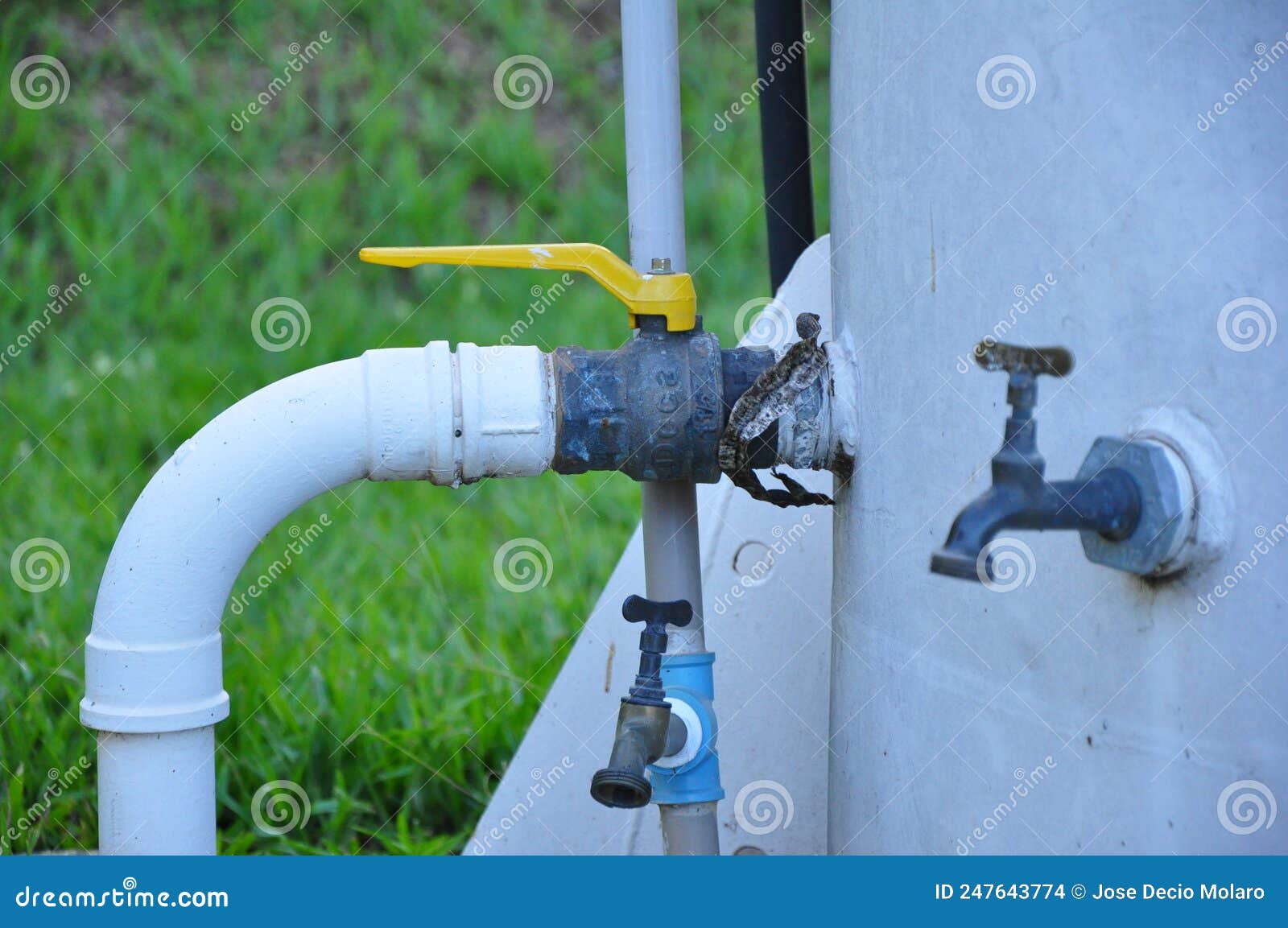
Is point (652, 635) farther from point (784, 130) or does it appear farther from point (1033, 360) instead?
point (784, 130)

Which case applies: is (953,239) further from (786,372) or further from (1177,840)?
(1177,840)

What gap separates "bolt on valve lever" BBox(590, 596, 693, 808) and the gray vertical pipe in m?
0.03

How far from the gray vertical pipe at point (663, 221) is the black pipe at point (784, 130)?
261 millimetres

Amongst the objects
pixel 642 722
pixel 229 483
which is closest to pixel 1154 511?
pixel 642 722

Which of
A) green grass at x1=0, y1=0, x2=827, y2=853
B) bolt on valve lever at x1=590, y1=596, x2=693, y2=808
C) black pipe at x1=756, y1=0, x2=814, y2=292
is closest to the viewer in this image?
bolt on valve lever at x1=590, y1=596, x2=693, y2=808

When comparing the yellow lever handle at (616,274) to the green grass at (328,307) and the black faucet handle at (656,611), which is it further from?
the green grass at (328,307)

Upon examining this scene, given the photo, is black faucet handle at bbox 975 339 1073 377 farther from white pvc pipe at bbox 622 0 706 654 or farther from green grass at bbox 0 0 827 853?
green grass at bbox 0 0 827 853

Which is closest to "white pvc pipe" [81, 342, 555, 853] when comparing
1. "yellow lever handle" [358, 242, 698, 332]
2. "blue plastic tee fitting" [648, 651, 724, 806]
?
"yellow lever handle" [358, 242, 698, 332]

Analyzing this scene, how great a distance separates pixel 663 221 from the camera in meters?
1.30

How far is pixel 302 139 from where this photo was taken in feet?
14.4

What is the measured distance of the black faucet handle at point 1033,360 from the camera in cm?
100

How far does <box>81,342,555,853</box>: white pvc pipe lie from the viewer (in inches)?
47.5

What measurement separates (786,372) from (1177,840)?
517 mm

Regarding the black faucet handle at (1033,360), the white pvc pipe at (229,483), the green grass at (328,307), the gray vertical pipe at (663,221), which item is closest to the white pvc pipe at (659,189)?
the gray vertical pipe at (663,221)
